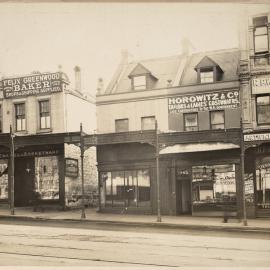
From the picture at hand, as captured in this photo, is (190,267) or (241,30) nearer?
(190,267)

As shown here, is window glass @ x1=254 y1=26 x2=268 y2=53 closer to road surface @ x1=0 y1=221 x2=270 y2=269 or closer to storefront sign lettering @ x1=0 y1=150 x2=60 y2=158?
road surface @ x1=0 y1=221 x2=270 y2=269

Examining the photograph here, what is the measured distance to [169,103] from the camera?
65.1 feet

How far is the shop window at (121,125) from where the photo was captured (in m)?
20.6

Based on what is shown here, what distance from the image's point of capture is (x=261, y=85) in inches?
721

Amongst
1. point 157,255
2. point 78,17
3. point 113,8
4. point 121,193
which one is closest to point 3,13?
point 78,17

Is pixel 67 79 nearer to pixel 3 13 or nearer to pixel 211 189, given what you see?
pixel 211 189

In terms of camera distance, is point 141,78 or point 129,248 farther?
point 141,78

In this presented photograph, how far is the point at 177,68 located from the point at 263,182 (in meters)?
5.89

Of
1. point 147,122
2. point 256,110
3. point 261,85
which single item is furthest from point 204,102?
point 147,122

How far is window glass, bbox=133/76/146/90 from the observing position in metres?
20.8

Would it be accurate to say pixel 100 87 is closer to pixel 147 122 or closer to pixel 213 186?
pixel 147 122

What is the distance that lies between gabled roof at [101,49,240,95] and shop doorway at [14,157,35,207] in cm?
504

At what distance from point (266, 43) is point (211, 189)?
576cm

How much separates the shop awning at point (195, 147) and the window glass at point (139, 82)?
10.6 ft
